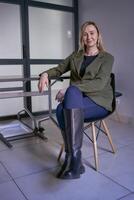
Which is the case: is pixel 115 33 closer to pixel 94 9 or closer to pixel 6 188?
pixel 94 9

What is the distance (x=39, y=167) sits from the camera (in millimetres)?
1954

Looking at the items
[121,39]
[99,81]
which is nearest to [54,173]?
[99,81]

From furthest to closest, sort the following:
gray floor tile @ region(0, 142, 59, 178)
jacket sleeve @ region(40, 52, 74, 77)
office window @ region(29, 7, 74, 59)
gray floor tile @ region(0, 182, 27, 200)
→ office window @ region(29, 7, 74, 59) < jacket sleeve @ region(40, 52, 74, 77) < gray floor tile @ region(0, 142, 59, 178) < gray floor tile @ region(0, 182, 27, 200)

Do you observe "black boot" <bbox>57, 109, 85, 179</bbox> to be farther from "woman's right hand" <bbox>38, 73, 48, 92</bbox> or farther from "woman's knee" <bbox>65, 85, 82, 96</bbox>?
"woman's right hand" <bbox>38, 73, 48, 92</bbox>

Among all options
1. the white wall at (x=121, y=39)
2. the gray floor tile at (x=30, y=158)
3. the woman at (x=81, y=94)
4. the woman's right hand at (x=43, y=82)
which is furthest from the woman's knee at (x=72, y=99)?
the white wall at (x=121, y=39)

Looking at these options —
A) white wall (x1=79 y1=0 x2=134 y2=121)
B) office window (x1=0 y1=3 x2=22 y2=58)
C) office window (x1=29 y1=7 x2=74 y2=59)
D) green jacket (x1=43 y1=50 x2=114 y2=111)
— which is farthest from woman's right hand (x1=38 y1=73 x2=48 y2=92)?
office window (x1=29 y1=7 x2=74 y2=59)

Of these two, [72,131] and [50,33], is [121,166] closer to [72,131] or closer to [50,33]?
[72,131]

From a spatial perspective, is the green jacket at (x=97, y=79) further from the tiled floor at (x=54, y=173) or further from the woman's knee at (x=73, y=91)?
the tiled floor at (x=54, y=173)

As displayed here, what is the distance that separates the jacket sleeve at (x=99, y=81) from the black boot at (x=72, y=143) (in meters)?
0.20

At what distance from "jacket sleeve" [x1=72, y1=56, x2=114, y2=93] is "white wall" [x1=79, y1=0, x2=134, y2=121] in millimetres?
1428

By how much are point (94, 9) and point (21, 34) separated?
1234 millimetres

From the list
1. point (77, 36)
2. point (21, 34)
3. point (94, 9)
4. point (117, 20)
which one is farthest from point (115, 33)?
point (21, 34)

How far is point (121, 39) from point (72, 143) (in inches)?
86.8

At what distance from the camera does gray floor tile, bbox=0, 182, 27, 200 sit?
150 cm
